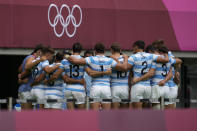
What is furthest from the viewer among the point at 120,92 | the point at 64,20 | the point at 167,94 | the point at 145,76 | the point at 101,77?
the point at 64,20

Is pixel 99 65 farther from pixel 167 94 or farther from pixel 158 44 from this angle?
pixel 167 94

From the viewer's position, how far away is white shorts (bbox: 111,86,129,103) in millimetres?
10227

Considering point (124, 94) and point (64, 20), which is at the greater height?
A: point (64, 20)

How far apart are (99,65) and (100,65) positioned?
21mm

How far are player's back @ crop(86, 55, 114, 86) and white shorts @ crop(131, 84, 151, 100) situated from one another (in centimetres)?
62

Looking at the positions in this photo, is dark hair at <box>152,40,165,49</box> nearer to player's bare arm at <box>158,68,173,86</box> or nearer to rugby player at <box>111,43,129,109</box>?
player's bare arm at <box>158,68,173,86</box>

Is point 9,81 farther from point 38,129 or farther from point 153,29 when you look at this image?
point 38,129

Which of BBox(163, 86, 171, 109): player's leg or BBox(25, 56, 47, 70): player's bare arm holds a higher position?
BBox(25, 56, 47, 70): player's bare arm

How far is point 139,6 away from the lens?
1698 cm

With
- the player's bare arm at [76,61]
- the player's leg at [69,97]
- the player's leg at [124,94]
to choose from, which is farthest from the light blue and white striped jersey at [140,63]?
the player's leg at [69,97]

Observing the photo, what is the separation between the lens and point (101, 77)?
9945 mm

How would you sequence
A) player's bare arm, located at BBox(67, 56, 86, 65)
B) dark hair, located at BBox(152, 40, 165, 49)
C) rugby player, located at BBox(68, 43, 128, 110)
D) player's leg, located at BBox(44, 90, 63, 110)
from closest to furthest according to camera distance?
player's bare arm, located at BBox(67, 56, 86, 65)
rugby player, located at BBox(68, 43, 128, 110)
player's leg, located at BBox(44, 90, 63, 110)
dark hair, located at BBox(152, 40, 165, 49)

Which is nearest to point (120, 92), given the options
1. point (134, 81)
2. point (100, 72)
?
point (134, 81)

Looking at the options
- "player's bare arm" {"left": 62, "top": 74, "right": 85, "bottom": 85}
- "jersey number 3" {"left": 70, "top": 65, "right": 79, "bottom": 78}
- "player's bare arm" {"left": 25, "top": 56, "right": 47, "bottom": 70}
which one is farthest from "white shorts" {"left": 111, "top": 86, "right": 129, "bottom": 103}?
"player's bare arm" {"left": 25, "top": 56, "right": 47, "bottom": 70}
